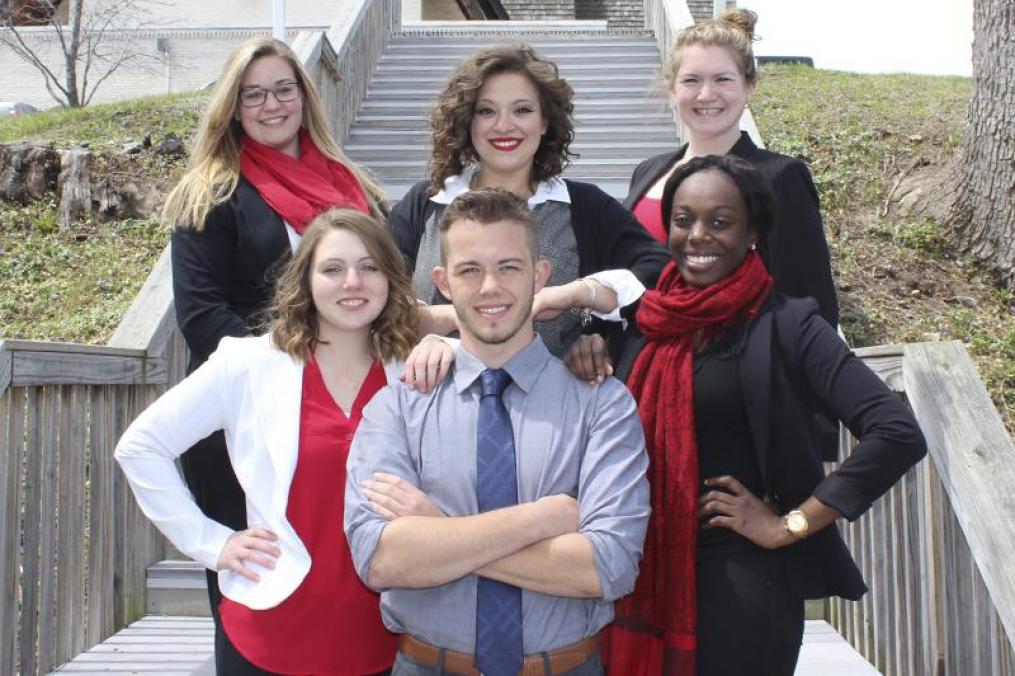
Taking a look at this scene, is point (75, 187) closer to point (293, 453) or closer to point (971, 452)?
point (293, 453)

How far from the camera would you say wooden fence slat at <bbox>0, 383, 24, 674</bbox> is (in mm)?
3441

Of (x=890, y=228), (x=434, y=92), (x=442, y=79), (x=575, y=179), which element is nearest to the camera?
(x=890, y=228)

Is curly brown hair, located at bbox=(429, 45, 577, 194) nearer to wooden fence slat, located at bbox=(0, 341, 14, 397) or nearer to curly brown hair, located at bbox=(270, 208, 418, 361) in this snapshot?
curly brown hair, located at bbox=(270, 208, 418, 361)

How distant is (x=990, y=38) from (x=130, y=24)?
63.2ft

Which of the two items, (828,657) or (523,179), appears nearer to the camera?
(523,179)

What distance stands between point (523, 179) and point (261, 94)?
0.87m

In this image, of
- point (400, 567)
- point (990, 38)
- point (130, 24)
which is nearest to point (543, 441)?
point (400, 567)

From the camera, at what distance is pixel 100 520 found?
4355 mm

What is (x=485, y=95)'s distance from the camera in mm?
2998

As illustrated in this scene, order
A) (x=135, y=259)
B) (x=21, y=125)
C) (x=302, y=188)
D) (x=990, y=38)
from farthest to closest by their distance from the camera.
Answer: (x=21, y=125) < (x=135, y=259) < (x=990, y=38) < (x=302, y=188)

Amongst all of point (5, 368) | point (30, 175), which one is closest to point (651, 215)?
point (5, 368)

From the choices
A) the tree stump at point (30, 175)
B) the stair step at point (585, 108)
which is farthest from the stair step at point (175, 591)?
the stair step at point (585, 108)

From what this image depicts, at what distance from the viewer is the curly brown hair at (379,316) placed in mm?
2691

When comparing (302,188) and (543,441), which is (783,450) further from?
(302,188)
